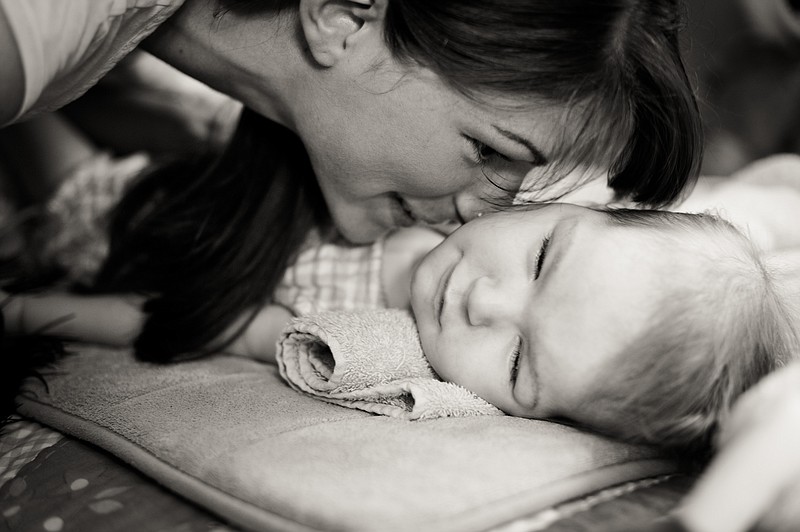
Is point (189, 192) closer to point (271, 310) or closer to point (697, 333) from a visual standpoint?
point (271, 310)

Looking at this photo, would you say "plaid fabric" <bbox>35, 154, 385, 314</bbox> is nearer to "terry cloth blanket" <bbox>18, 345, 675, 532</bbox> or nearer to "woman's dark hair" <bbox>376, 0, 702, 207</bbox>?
"terry cloth blanket" <bbox>18, 345, 675, 532</bbox>

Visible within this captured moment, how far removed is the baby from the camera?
2.67 feet

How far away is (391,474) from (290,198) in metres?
0.69

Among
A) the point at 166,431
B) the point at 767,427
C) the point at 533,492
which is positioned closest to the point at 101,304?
the point at 166,431

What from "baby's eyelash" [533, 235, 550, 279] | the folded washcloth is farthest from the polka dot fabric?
"baby's eyelash" [533, 235, 550, 279]

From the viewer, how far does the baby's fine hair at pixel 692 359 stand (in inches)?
31.9

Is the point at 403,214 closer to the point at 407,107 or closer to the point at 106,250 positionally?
the point at 407,107

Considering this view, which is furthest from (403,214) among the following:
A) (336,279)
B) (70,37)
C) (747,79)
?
(747,79)

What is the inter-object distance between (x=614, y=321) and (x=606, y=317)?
0.01 metres

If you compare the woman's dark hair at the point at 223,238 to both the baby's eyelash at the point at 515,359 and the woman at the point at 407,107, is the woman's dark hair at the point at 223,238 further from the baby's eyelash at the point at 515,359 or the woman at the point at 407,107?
the baby's eyelash at the point at 515,359

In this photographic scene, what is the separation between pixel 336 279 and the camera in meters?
1.27

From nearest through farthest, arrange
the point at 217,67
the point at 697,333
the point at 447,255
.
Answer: the point at 697,333 → the point at 447,255 → the point at 217,67

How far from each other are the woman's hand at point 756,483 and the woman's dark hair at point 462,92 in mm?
480

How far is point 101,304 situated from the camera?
1260mm
